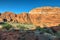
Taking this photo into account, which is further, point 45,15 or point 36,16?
point 36,16

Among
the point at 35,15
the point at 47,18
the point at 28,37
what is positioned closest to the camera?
the point at 28,37

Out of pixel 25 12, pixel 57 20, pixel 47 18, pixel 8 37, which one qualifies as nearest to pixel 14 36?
pixel 8 37

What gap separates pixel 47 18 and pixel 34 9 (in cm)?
837

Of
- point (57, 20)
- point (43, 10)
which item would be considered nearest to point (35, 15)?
point (43, 10)

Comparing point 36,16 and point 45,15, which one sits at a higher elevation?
point 45,15

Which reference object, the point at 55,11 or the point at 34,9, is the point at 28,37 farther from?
the point at 34,9

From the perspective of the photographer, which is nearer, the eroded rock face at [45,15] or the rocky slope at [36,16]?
the eroded rock face at [45,15]

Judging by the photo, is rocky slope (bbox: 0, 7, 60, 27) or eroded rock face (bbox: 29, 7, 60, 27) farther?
rocky slope (bbox: 0, 7, 60, 27)

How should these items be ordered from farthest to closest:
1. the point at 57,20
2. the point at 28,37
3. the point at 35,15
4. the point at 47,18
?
the point at 35,15 < the point at 47,18 < the point at 57,20 < the point at 28,37

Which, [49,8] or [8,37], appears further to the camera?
[49,8]

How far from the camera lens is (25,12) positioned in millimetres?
67250

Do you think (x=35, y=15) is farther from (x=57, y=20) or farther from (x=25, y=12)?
(x=57, y=20)

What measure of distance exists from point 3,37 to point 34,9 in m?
57.6

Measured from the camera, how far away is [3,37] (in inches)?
457
